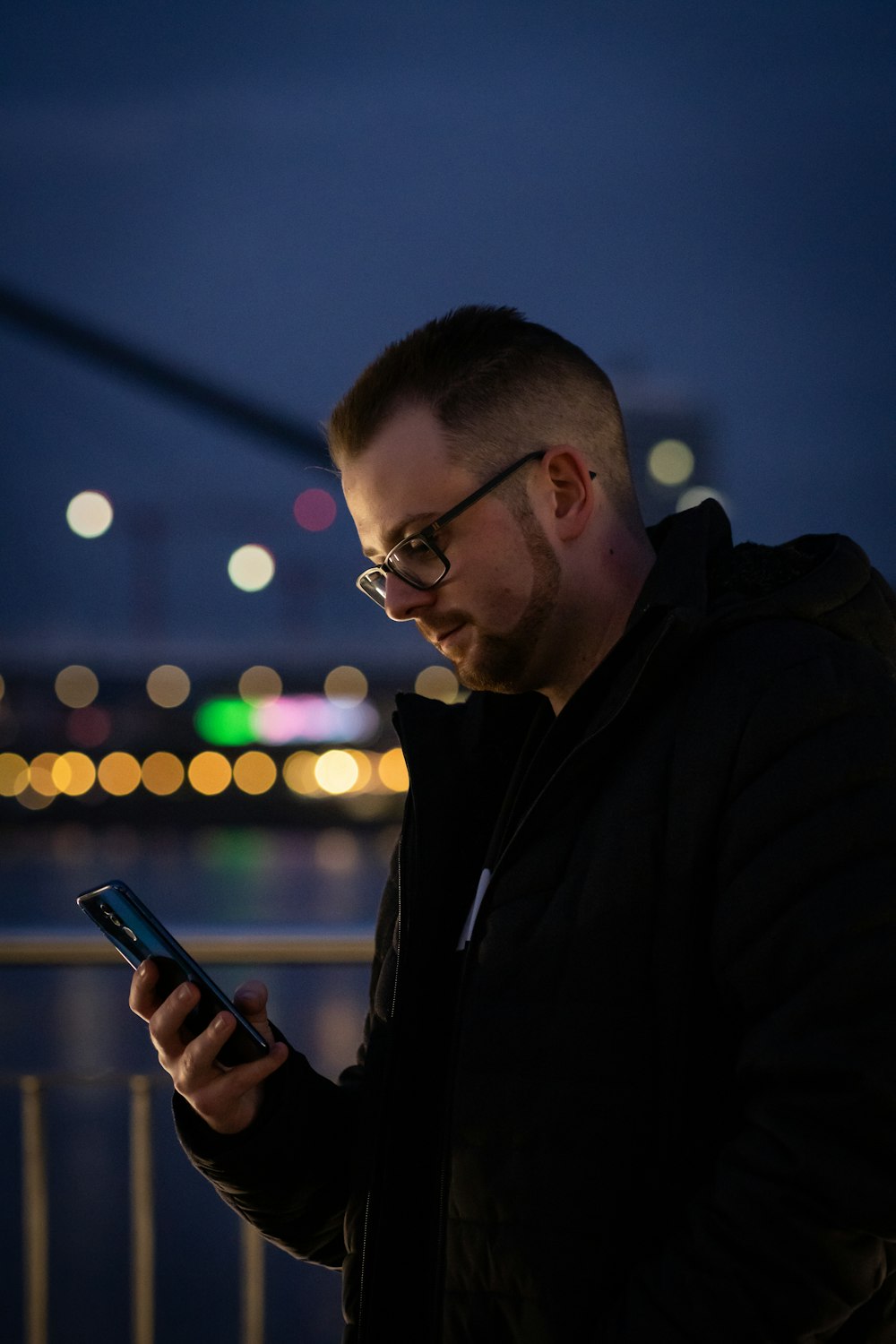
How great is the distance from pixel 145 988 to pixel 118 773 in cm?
5621

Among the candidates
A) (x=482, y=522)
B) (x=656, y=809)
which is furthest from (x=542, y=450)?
(x=656, y=809)

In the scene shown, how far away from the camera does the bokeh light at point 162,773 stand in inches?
2079

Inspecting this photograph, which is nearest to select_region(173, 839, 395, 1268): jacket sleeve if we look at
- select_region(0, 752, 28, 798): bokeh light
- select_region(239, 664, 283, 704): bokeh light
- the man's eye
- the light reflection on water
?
the man's eye

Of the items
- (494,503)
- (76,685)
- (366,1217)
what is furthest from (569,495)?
(76,685)

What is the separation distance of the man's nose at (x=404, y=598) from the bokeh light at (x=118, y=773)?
53.8 m

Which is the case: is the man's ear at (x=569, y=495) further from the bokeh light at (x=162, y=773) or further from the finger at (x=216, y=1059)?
the bokeh light at (x=162, y=773)

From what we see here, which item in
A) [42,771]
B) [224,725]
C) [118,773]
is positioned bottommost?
[118,773]

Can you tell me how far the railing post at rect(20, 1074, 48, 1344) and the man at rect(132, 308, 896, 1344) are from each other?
2.75 feet

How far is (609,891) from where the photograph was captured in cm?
106

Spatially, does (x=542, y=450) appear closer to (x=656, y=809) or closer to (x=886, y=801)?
(x=656, y=809)

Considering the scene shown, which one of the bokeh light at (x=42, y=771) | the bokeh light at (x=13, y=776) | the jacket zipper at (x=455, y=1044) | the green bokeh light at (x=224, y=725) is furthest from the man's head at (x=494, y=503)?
the bokeh light at (x=13, y=776)

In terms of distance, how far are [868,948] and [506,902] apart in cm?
35

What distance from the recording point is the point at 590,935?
1062mm

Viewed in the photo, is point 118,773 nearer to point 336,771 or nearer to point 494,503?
point 336,771
